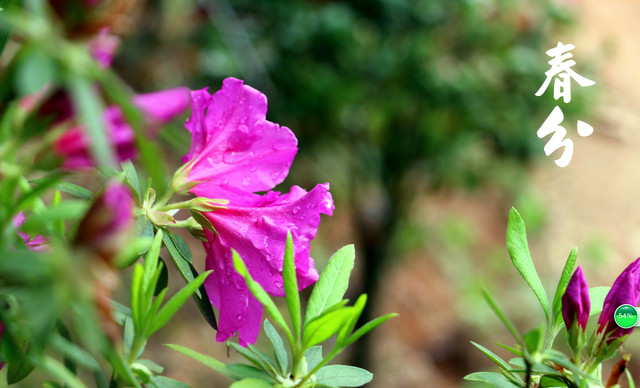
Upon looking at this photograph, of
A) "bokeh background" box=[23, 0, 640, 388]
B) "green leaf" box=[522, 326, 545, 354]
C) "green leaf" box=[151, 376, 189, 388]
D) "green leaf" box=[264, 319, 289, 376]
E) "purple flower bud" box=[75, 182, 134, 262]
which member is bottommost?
"bokeh background" box=[23, 0, 640, 388]

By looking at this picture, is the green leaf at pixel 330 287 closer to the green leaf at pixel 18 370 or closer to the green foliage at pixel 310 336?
the green foliage at pixel 310 336

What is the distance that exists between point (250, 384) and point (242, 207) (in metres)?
0.12

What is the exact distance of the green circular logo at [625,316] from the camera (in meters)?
0.40

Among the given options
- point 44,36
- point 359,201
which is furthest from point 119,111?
point 359,201

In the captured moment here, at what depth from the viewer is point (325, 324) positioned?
36 centimetres

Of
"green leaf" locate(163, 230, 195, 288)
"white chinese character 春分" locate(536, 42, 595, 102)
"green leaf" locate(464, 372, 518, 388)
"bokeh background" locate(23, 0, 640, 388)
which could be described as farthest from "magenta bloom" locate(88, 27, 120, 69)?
"white chinese character 春分" locate(536, 42, 595, 102)

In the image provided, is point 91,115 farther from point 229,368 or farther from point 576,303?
point 576,303

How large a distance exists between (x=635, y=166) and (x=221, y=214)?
4.52 metres

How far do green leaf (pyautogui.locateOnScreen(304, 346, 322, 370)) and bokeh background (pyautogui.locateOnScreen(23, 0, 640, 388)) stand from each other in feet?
5.43

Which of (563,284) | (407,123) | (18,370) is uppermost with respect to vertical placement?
(563,284)

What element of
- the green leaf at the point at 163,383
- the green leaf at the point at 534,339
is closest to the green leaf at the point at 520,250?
the green leaf at the point at 534,339

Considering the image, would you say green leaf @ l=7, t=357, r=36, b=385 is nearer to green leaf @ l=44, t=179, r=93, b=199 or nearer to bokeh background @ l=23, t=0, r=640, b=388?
green leaf @ l=44, t=179, r=93, b=199

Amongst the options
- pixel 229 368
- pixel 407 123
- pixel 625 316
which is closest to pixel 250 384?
pixel 229 368

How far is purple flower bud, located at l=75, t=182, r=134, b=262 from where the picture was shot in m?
0.23
